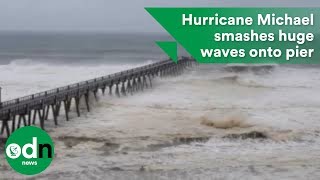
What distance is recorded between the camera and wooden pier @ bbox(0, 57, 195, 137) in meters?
30.3

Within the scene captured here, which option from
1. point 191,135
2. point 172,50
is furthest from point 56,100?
point 172,50

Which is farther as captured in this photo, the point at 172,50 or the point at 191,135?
the point at 172,50

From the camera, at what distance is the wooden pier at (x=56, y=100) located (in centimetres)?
3028

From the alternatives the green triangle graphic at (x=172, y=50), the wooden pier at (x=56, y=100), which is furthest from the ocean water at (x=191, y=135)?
the green triangle graphic at (x=172, y=50)

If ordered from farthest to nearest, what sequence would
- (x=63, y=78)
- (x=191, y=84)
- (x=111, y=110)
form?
(x=63, y=78) < (x=191, y=84) < (x=111, y=110)

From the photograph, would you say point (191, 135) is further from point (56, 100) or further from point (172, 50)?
point (172, 50)

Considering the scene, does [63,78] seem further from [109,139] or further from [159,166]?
[159,166]

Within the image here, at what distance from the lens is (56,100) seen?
113 feet

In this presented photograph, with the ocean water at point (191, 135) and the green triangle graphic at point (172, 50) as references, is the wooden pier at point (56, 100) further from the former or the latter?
the green triangle graphic at point (172, 50)

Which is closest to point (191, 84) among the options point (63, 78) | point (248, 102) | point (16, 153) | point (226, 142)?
point (248, 102)

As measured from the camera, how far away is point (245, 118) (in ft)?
119

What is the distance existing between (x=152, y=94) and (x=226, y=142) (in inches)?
788

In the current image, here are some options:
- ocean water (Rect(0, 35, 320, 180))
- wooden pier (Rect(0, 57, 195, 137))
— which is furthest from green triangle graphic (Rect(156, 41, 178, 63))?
ocean water (Rect(0, 35, 320, 180))

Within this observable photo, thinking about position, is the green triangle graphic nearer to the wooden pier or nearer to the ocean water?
the wooden pier
